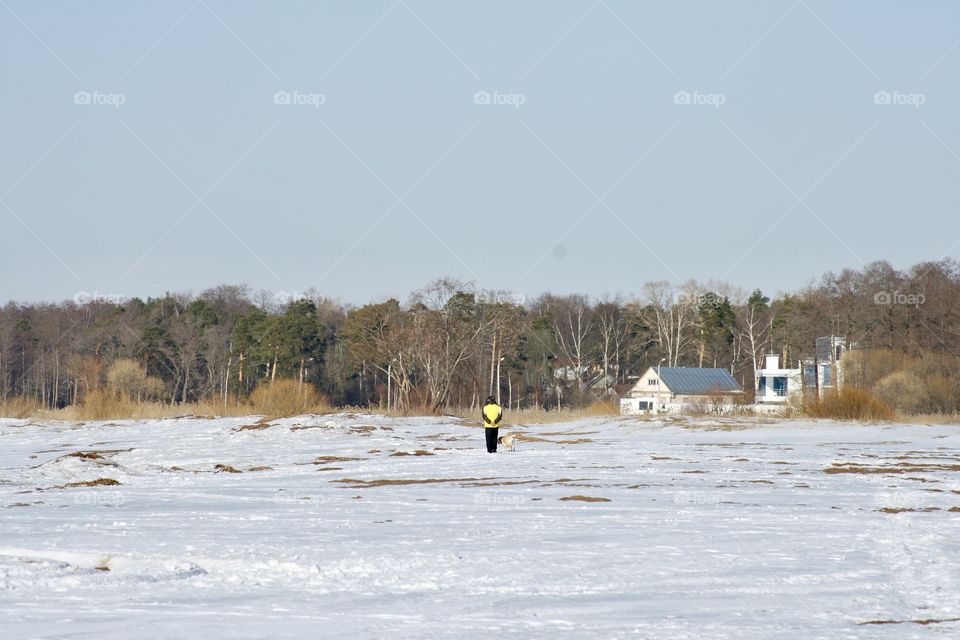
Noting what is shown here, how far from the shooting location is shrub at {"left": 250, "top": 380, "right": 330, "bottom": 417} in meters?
42.7

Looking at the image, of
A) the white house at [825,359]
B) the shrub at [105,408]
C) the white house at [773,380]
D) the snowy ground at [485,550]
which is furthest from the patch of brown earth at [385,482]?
the white house at [773,380]

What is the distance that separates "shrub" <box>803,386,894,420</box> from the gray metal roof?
102 feet

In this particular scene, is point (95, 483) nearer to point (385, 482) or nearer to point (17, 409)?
point (385, 482)

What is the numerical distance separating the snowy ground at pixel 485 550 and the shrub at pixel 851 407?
1646cm

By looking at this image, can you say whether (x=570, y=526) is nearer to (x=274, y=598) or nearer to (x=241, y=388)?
(x=274, y=598)

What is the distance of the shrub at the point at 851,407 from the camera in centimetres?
3709

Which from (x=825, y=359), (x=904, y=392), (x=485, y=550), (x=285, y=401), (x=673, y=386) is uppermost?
(x=825, y=359)

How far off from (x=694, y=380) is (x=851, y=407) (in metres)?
35.9

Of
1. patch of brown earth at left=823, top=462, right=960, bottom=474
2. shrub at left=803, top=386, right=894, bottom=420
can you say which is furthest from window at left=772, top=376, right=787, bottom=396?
patch of brown earth at left=823, top=462, right=960, bottom=474

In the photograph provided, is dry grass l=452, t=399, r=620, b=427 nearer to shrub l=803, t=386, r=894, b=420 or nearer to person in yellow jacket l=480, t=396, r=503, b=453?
shrub l=803, t=386, r=894, b=420

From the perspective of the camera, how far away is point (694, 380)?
7319 centimetres

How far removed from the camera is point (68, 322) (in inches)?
3757

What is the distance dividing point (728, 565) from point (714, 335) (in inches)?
3120

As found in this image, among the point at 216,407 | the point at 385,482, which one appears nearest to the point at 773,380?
the point at 216,407
